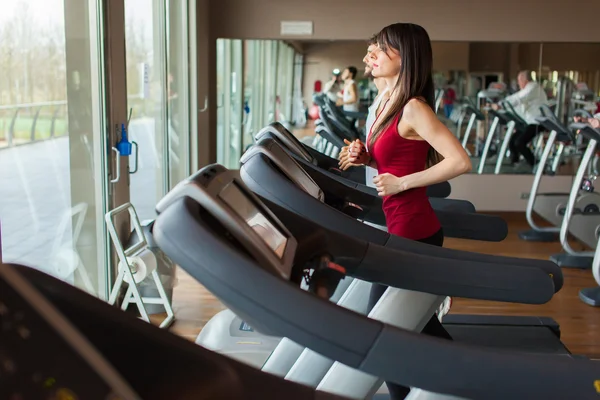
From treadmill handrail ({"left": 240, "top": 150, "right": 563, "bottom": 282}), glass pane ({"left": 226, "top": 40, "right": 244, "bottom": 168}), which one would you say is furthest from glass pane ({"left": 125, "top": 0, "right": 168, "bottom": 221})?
treadmill handrail ({"left": 240, "top": 150, "right": 563, "bottom": 282})

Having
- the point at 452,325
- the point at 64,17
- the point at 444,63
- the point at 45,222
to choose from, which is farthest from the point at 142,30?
the point at 444,63

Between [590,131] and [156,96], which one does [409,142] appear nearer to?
[590,131]

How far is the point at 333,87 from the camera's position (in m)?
7.91

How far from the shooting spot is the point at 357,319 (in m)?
1.11

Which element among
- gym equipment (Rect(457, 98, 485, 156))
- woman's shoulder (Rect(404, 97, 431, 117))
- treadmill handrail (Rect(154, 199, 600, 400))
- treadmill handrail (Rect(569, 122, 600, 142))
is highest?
woman's shoulder (Rect(404, 97, 431, 117))

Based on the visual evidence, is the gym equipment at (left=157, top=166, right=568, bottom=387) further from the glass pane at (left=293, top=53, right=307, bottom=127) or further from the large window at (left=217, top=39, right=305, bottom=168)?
the glass pane at (left=293, top=53, right=307, bottom=127)

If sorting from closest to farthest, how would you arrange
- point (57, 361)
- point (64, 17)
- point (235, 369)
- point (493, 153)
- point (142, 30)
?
1. point (57, 361)
2. point (235, 369)
3. point (64, 17)
4. point (142, 30)
5. point (493, 153)

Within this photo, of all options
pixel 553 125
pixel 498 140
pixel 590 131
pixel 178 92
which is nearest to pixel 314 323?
pixel 590 131

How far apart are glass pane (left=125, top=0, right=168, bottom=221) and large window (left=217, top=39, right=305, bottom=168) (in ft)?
6.43

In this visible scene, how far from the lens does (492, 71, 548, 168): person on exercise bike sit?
7.36 metres

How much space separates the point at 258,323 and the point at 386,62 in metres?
1.44

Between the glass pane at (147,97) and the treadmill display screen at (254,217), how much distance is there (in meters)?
3.11

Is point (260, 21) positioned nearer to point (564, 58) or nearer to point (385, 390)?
point (564, 58)

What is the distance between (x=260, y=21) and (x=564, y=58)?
9.83 ft
